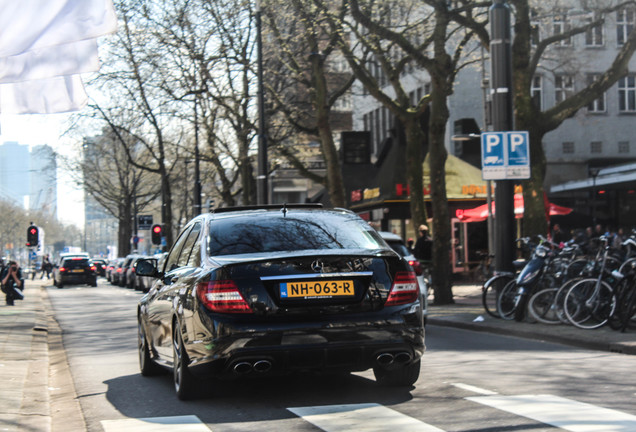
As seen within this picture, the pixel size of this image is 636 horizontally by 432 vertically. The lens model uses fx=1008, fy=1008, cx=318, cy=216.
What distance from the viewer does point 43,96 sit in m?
9.53

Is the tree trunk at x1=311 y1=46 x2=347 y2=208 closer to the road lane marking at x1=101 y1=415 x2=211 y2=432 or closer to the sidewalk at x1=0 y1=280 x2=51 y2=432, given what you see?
the sidewalk at x1=0 y1=280 x2=51 y2=432

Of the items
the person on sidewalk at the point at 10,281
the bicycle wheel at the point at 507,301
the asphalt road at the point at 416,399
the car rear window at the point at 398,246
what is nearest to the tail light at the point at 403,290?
the asphalt road at the point at 416,399

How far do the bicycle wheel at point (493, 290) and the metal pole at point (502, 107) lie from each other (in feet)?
0.71

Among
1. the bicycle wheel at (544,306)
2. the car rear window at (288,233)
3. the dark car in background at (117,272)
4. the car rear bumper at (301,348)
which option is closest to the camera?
the car rear bumper at (301,348)

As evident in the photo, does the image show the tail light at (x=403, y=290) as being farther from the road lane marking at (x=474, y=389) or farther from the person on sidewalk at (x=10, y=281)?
the person on sidewalk at (x=10, y=281)

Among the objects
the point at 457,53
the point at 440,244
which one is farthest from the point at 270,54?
the point at 440,244

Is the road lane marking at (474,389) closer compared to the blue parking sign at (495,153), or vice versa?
the road lane marking at (474,389)

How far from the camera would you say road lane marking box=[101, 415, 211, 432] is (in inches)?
269

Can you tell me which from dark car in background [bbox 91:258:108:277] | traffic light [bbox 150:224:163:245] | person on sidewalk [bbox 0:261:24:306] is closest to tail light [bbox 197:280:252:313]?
person on sidewalk [bbox 0:261:24:306]

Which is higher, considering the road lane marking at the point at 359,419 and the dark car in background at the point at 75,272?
the dark car in background at the point at 75,272

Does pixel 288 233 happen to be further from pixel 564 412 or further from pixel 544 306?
pixel 544 306

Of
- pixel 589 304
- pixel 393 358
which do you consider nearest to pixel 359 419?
pixel 393 358

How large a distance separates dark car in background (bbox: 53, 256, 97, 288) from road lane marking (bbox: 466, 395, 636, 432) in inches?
1832

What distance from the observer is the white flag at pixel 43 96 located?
9469mm
